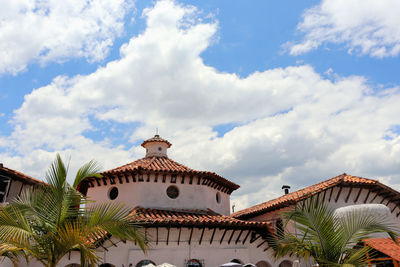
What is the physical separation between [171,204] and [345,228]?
41.7 ft

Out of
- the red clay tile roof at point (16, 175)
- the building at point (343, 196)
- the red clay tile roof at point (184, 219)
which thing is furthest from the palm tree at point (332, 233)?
the red clay tile roof at point (16, 175)

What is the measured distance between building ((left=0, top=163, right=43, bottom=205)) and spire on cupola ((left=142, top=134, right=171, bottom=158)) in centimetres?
790

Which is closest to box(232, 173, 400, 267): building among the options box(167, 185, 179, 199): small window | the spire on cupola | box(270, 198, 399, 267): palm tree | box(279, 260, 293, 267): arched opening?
box(279, 260, 293, 267): arched opening

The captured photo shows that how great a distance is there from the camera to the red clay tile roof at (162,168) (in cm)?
2092

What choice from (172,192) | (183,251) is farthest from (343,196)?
(183,251)

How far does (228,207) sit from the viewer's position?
2514cm

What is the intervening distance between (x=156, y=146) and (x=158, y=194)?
526cm

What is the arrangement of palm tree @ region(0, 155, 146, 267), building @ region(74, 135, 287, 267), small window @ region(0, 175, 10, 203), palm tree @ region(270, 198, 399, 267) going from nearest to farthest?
palm tree @ region(0, 155, 146, 267), palm tree @ region(270, 198, 399, 267), building @ region(74, 135, 287, 267), small window @ region(0, 175, 10, 203)

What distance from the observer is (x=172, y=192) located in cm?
2186

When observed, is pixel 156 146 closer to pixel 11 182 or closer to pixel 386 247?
pixel 11 182

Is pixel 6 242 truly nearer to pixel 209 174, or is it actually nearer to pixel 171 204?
pixel 171 204

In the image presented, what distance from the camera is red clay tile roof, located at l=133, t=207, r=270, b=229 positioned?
717 inches

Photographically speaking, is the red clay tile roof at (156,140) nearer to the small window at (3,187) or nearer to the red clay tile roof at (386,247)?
the small window at (3,187)

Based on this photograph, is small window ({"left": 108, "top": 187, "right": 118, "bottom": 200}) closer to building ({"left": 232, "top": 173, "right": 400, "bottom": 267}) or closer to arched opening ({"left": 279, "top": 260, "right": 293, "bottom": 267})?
building ({"left": 232, "top": 173, "right": 400, "bottom": 267})
